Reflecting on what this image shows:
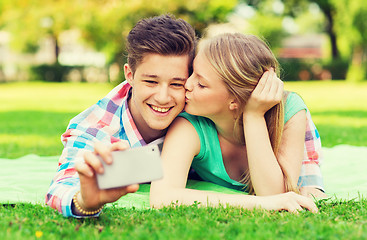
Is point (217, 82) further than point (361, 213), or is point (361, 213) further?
point (217, 82)

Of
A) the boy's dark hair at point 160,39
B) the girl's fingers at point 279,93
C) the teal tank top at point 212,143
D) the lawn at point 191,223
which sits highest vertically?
the boy's dark hair at point 160,39

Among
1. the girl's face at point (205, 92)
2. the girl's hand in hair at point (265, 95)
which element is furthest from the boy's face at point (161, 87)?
the girl's hand in hair at point (265, 95)

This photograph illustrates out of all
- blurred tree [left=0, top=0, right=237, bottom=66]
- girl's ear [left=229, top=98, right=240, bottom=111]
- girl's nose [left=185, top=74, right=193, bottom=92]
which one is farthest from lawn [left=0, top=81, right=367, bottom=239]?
blurred tree [left=0, top=0, right=237, bottom=66]

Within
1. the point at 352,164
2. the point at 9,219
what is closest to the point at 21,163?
the point at 9,219

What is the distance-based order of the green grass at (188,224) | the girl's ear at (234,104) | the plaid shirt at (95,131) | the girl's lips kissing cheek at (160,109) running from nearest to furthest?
the green grass at (188,224) → the plaid shirt at (95,131) → the girl's ear at (234,104) → the girl's lips kissing cheek at (160,109)

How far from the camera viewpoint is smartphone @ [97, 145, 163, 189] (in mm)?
2336

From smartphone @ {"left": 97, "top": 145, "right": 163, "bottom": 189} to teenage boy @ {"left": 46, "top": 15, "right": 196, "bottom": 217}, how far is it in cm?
69

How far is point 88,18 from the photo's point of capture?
22625 millimetres

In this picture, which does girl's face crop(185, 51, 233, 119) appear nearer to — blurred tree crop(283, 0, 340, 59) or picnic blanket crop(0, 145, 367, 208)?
picnic blanket crop(0, 145, 367, 208)

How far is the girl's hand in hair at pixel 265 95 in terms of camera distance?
3.28 meters

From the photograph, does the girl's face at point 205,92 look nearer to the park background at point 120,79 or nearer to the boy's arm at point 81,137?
the park background at point 120,79

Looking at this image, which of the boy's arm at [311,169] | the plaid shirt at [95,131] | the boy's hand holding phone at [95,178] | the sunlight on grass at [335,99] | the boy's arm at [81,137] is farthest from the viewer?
the sunlight on grass at [335,99]

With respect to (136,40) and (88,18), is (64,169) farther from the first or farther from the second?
(88,18)

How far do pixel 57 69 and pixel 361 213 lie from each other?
33635mm
